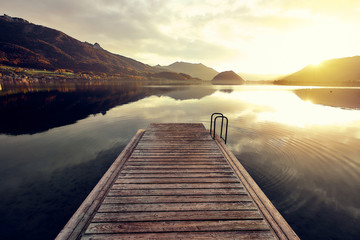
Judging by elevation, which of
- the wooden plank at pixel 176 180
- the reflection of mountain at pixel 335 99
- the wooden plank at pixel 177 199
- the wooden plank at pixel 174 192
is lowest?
the wooden plank at pixel 177 199

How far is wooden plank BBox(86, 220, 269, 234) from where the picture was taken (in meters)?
3.72

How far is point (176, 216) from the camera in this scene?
13.5 feet

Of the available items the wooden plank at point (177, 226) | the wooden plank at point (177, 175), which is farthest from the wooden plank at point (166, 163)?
the wooden plank at point (177, 226)

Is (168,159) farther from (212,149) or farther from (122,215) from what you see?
(122,215)

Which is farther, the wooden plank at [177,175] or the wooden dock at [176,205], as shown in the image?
the wooden plank at [177,175]

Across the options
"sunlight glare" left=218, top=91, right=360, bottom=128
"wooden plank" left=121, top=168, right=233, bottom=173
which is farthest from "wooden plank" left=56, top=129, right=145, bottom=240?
"sunlight glare" left=218, top=91, right=360, bottom=128

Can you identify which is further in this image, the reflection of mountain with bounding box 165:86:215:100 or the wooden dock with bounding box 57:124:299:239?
the reflection of mountain with bounding box 165:86:215:100

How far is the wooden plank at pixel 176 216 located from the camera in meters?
4.01

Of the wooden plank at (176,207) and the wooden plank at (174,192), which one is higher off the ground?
the wooden plank at (174,192)

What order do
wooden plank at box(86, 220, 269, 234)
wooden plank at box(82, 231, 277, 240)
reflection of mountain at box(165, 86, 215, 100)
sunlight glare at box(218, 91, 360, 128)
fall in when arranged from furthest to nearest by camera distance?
1. reflection of mountain at box(165, 86, 215, 100)
2. sunlight glare at box(218, 91, 360, 128)
3. wooden plank at box(86, 220, 269, 234)
4. wooden plank at box(82, 231, 277, 240)

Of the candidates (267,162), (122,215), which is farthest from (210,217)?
(267,162)

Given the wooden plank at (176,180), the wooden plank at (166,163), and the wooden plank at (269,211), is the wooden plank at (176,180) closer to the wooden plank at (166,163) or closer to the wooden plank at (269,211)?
the wooden plank at (269,211)

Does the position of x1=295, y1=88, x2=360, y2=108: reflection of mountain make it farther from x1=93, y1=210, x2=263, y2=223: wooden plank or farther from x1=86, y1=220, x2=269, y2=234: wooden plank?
x1=86, y1=220, x2=269, y2=234: wooden plank

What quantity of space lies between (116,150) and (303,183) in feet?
40.1
